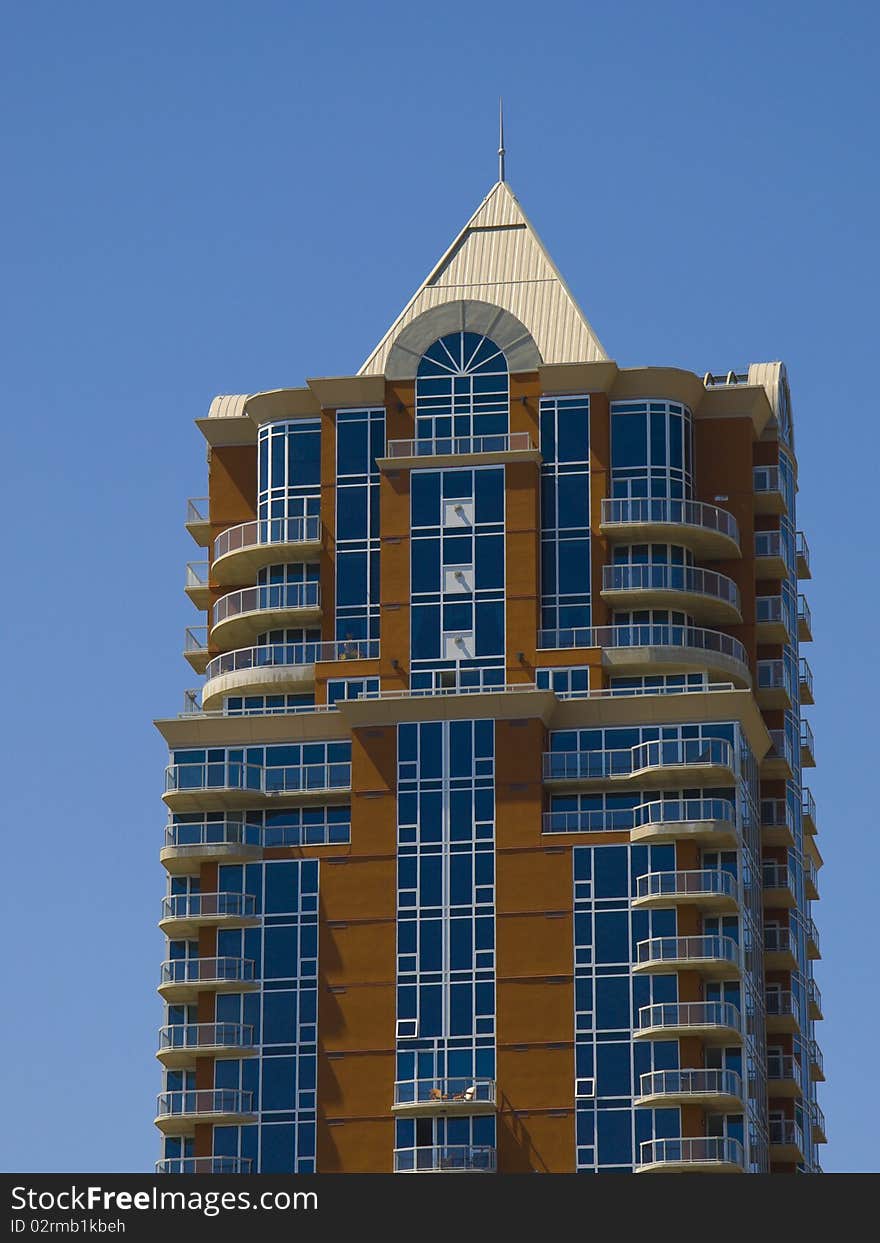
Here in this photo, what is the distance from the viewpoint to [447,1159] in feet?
421

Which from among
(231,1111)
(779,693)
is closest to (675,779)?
(779,693)

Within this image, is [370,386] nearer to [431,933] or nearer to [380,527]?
[380,527]

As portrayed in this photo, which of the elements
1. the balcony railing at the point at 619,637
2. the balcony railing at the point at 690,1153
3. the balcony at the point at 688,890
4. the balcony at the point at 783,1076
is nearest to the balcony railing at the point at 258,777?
the balcony railing at the point at 619,637

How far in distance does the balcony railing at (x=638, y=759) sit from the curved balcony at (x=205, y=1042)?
617 inches

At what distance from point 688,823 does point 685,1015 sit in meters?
7.62

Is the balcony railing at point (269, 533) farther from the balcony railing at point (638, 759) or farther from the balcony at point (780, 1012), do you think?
the balcony at point (780, 1012)

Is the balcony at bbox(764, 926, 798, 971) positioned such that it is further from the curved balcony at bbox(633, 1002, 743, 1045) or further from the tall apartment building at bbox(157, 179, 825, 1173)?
the curved balcony at bbox(633, 1002, 743, 1045)

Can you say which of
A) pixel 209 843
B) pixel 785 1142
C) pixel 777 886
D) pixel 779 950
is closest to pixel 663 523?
pixel 777 886

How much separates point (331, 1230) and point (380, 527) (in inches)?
2418

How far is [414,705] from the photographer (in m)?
136

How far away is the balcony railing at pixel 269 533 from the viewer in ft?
469

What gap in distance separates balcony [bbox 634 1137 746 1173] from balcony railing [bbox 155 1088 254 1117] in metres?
15.7

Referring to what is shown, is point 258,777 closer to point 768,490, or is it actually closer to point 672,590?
point 672,590

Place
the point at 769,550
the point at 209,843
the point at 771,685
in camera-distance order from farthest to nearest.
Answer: the point at 769,550 → the point at 771,685 → the point at 209,843
